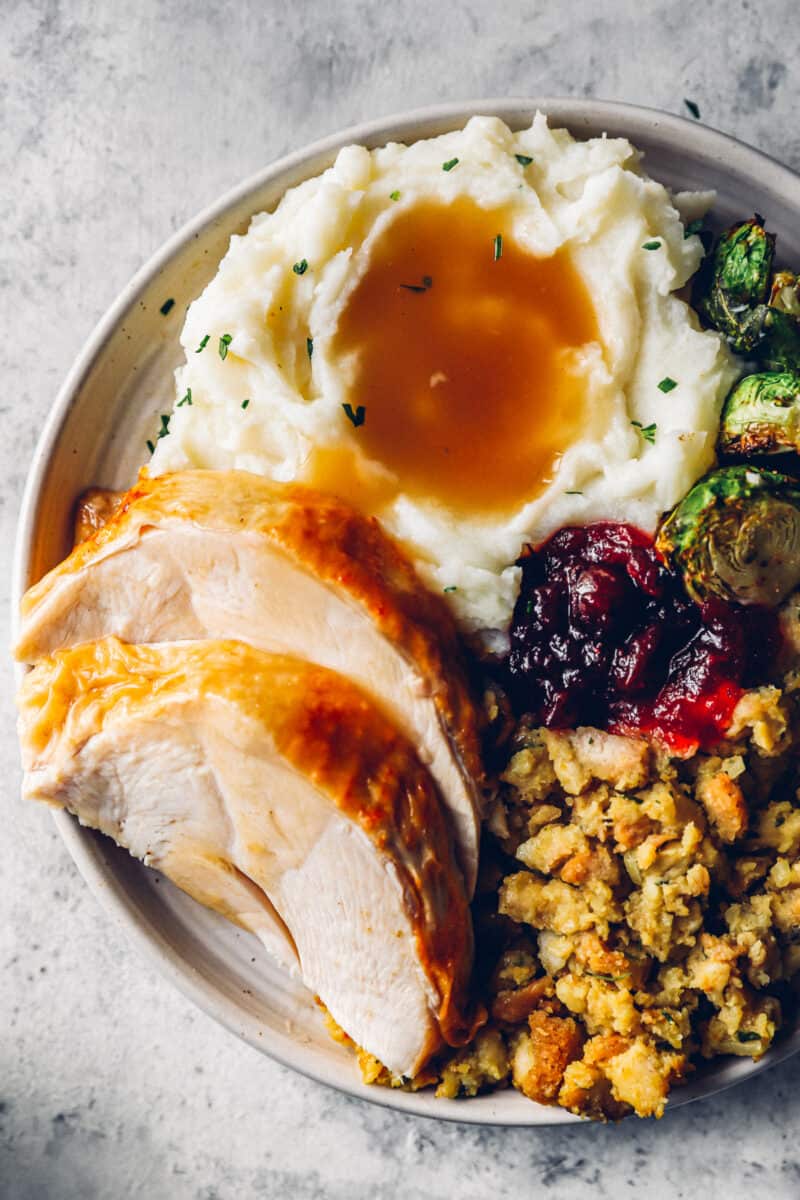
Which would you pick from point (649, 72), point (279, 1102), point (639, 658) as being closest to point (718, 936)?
point (639, 658)

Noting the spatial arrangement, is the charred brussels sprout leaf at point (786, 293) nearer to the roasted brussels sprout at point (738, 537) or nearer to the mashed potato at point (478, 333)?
the mashed potato at point (478, 333)

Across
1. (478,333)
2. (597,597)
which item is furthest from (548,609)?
(478,333)

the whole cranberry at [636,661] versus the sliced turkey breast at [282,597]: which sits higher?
the sliced turkey breast at [282,597]

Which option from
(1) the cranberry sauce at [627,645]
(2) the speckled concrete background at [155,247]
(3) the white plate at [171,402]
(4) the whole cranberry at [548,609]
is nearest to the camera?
(1) the cranberry sauce at [627,645]

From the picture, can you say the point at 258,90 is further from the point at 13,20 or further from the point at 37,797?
the point at 37,797

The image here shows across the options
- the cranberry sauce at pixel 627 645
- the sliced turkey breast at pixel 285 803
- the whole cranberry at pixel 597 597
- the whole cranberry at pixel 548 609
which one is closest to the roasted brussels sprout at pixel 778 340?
the cranberry sauce at pixel 627 645

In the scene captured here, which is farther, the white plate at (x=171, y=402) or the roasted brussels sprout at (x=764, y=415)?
the white plate at (x=171, y=402)
